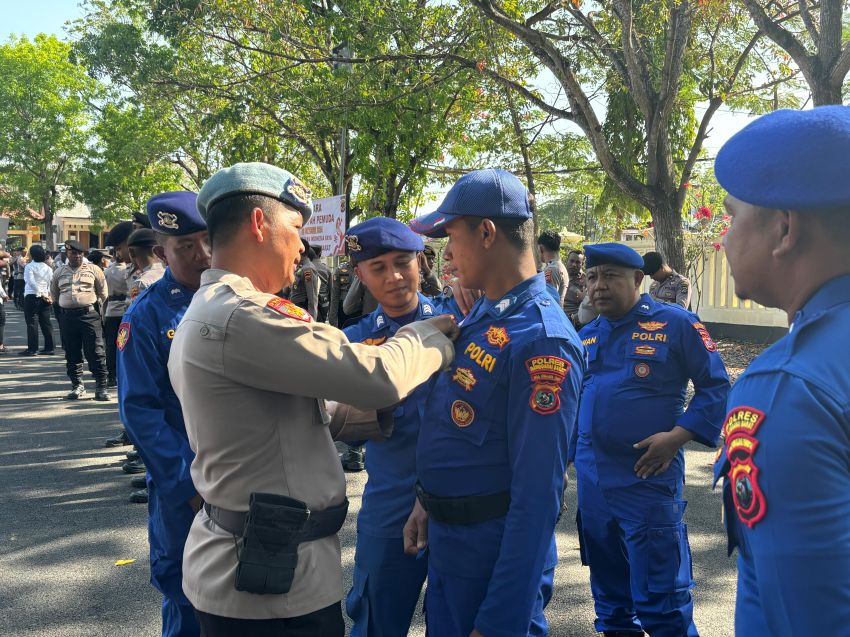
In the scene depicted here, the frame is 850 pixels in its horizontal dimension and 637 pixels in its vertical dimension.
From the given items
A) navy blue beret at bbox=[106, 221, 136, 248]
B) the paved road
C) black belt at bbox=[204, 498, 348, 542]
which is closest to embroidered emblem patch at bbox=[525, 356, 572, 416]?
black belt at bbox=[204, 498, 348, 542]

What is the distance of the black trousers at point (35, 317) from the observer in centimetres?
1478

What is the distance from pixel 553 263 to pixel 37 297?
10.5m

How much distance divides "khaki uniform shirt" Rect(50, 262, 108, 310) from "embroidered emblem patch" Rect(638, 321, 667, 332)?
29.3 feet

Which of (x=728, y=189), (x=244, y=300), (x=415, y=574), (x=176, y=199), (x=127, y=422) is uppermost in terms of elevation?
(x=176, y=199)

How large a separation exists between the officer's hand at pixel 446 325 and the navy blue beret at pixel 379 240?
4.01 ft

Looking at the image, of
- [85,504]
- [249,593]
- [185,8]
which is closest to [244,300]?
[249,593]

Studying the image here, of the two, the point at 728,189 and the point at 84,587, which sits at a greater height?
the point at 728,189

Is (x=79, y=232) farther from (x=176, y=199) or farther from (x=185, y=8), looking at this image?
(x=176, y=199)

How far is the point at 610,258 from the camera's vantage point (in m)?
3.80

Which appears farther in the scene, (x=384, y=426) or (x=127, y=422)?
(x=127, y=422)

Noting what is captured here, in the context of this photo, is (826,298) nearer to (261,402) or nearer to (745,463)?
(745,463)

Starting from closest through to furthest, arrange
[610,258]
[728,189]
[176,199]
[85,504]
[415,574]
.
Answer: [728,189], [415,574], [176,199], [610,258], [85,504]

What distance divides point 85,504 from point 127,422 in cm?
352

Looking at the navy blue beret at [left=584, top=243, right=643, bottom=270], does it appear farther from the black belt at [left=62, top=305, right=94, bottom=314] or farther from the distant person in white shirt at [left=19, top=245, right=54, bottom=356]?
the distant person in white shirt at [left=19, top=245, right=54, bottom=356]
